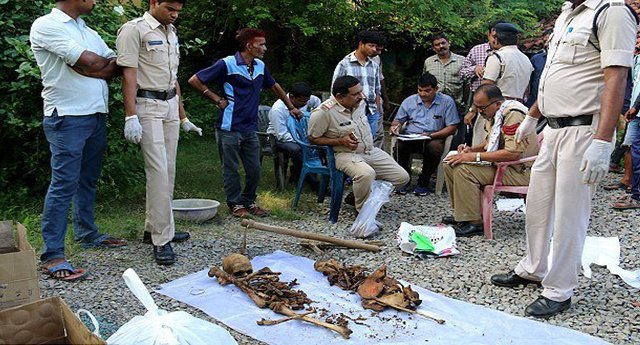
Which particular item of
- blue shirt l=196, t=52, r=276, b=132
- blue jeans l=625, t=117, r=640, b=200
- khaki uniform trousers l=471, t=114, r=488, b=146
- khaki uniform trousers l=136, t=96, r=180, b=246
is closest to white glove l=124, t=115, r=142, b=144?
khaki uniform trousers l=136, t=96, r=180, b=246

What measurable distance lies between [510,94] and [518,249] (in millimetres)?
2025

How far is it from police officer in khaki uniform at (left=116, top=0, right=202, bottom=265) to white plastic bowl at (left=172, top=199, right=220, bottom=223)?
937 millimetres

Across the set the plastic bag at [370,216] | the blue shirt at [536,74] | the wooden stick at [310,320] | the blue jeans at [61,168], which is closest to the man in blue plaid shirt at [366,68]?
the plastic bag at [370,216]

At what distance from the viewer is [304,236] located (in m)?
4.65

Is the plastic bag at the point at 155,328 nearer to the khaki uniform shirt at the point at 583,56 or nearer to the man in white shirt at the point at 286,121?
the khaki uniform shirt at the point at 583,56

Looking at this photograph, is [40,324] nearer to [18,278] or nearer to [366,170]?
[18,278]

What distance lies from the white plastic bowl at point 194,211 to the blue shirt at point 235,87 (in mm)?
741

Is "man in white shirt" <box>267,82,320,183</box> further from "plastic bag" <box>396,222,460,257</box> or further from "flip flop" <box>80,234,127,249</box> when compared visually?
"flip flop" <box>80,234,127,249</box>

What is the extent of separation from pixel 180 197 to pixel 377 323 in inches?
136

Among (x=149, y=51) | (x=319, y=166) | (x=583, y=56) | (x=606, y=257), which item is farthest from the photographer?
(x=319, y=166)

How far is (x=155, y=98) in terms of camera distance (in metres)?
4.17

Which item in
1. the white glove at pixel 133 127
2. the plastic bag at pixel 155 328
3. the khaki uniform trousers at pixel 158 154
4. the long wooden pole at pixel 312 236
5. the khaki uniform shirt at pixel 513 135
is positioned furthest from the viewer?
the khaki uniform shirt at pixel 513 135

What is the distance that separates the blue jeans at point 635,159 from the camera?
6173mm

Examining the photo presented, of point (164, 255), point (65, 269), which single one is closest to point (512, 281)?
point (164, 255)
